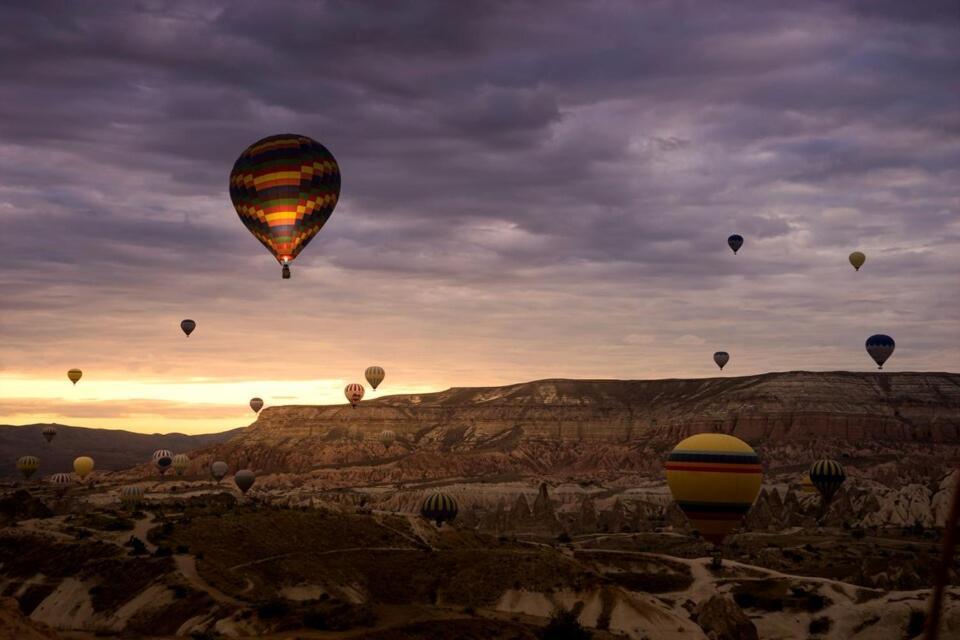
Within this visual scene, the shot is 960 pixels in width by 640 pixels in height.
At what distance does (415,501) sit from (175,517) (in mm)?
93572

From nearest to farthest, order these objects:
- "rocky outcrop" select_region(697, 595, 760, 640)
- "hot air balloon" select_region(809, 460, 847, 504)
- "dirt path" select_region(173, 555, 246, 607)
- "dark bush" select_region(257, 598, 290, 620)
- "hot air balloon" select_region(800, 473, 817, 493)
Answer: "dark bush" select_region(257, 598, 290, 620), "dirt path" select_region(173, 555, 246, 607), "rocky outcrop" select_region(697, 595, 760, 640), "hot air balloon" select_region(809, 460, 847, 504), "hot air balloon" select_region(800, 473, 817, 493)

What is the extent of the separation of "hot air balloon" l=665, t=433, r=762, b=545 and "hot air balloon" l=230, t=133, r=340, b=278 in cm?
3687

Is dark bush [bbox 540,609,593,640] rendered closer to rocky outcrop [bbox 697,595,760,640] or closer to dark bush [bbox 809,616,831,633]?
rocky outcrop [bbox 697,595,760,640]

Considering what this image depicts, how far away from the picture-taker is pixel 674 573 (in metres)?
97.8

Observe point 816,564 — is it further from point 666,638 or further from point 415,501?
point 415,501

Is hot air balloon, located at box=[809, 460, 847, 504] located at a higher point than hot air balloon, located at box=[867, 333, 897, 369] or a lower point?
lower

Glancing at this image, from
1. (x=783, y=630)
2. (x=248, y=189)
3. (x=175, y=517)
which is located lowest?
(x=783, y=630)

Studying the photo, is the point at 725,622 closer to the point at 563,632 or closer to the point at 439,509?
the point at 563,632

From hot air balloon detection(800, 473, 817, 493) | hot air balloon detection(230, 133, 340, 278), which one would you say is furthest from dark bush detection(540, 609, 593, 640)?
hot air balloon detection(800, 473, 817, 493)

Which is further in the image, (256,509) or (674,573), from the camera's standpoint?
(256,509)

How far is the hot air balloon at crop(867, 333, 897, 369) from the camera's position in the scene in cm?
17800

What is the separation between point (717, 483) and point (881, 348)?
117363mm

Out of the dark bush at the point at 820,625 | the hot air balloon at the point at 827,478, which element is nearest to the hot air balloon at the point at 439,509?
the dark bush at the point at 820,625

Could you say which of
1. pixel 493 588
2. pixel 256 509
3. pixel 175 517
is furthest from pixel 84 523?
pixel 493 588
